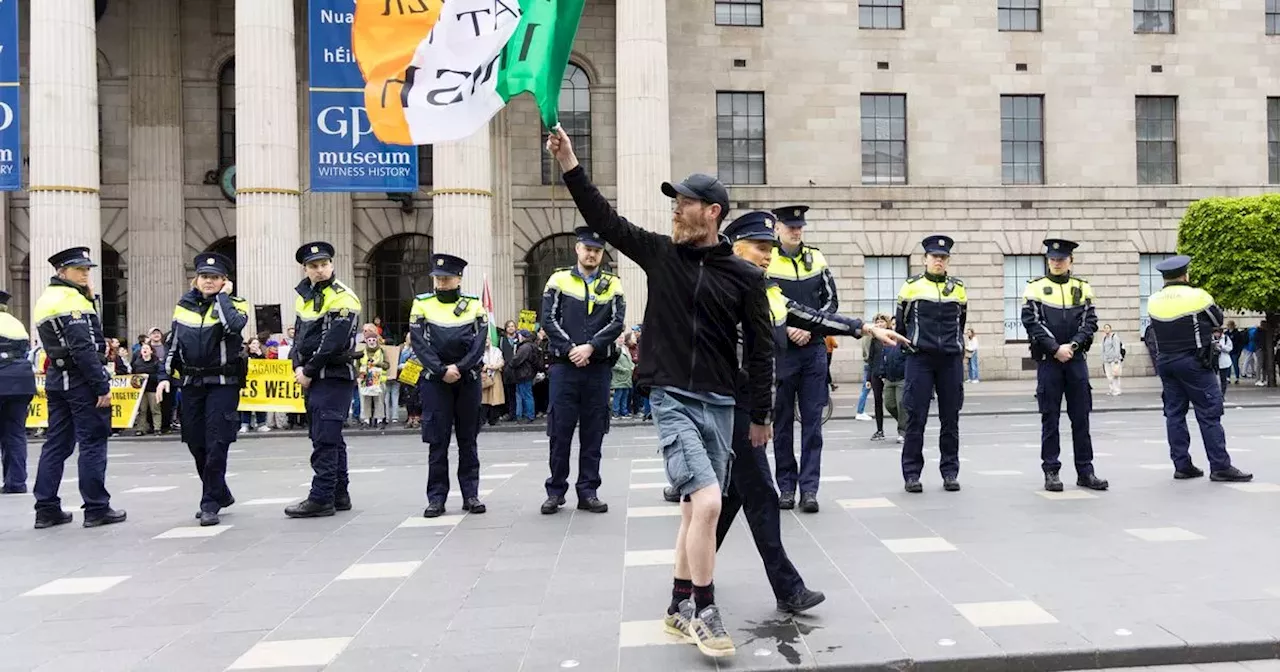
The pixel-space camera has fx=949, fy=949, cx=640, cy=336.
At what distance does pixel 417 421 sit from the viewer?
64.2ft

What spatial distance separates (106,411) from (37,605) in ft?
10.3

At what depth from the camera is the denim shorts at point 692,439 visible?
4.47 metres

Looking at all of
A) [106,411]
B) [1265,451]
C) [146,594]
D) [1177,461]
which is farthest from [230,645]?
[1265,451]

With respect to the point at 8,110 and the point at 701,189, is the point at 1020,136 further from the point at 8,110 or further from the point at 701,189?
the point at 701,189

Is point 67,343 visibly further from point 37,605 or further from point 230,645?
point 230,645

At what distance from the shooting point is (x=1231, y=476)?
9172 mm

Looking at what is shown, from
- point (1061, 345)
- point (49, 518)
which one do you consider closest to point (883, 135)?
point (1061, 345)

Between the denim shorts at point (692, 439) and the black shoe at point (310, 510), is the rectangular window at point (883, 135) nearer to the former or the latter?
the black shoe at point (310, 510)

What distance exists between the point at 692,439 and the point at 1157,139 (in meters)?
30.7

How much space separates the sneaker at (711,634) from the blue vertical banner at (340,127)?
17079mm

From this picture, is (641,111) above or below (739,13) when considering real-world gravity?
below

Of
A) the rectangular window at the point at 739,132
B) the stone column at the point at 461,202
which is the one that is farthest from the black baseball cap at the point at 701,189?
the rectangular window at the point at 739,132

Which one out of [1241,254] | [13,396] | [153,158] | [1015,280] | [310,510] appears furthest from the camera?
[1015,280]

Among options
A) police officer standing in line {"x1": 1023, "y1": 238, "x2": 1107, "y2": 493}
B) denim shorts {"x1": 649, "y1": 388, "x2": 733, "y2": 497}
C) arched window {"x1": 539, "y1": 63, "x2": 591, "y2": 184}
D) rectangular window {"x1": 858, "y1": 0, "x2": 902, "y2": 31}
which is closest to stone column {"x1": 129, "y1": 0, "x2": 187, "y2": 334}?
arched window {"x1": 539, "y1": 63, "x2": 591, "y2": 184}
